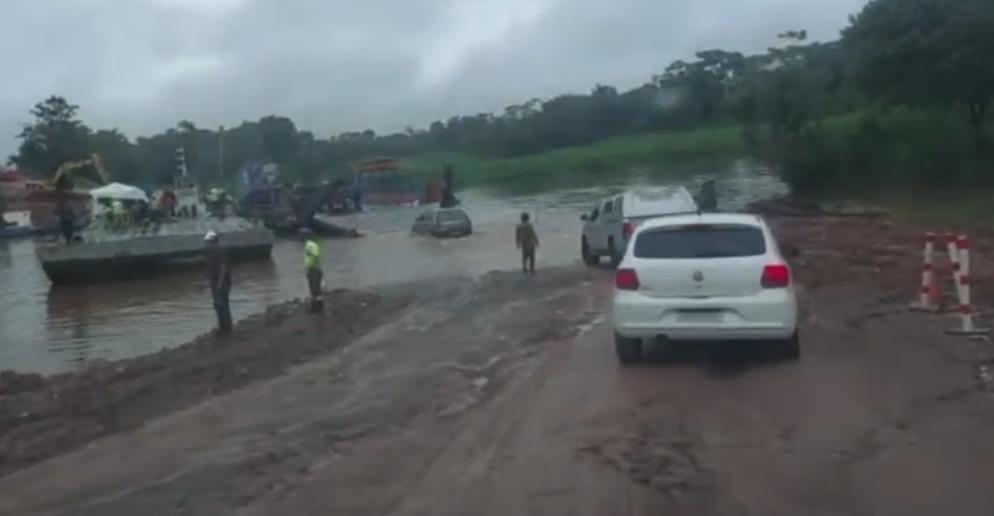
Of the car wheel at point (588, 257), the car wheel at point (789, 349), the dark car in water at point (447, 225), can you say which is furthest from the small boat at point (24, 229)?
the car wheel at point (789, 349)

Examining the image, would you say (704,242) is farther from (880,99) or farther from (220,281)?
(880,99)

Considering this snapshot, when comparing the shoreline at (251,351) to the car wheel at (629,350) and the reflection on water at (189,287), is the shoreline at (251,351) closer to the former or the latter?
the reflection on water at (189,287)

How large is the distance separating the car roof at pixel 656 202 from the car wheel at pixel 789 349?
517 inches

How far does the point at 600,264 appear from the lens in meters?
30.2

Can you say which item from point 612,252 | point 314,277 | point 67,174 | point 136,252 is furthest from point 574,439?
point 67,174

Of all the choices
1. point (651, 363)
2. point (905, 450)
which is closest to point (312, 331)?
point (651, 363)

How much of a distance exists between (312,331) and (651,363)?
25.0 feet

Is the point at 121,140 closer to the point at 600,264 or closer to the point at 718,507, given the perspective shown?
the point at 600,264

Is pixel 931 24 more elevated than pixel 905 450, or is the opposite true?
pixel 931 24

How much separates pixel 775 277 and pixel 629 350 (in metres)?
1.70

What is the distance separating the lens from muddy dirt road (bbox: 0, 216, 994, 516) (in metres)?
8.10

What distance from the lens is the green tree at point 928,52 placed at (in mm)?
52500

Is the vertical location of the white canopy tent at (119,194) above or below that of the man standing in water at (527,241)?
above

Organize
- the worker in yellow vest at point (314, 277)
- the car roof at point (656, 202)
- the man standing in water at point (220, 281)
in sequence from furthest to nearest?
the car roof at point (656, 202) < the worker in yellow vest at point (314, 277) < the man standing in water at point (220, 281)
